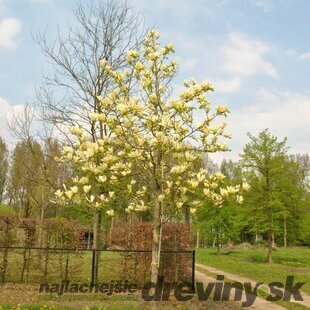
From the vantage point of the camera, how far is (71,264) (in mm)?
11227

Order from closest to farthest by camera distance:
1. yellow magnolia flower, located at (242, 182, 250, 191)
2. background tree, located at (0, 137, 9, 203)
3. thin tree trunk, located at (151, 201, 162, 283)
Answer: yellow magnolia flower, located at (242, 182, 250, 191), thin tree trunk, located at (151, 201, 162, 283), background tree, located at (0, 137, 9, 203)

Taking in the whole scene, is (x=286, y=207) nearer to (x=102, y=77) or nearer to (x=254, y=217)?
(x=254, y=217)

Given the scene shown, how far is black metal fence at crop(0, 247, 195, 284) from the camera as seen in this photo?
11.1 metres

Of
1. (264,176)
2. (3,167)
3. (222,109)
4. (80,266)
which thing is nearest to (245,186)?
(222,109)

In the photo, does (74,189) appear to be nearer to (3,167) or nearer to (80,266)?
(80,266)

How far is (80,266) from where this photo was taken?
11.2m

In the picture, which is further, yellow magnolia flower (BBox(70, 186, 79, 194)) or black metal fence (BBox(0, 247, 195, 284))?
black metal fence (BBox(0, 247, 195, 284))

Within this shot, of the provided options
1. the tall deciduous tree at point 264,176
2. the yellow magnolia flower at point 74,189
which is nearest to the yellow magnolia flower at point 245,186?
the yellow magnolia flower at point 74,189

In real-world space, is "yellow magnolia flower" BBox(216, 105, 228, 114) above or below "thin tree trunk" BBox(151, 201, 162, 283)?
above

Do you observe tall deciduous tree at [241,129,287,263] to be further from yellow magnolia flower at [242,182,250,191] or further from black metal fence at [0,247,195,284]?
yellow magnolia flower at [242,182,250,191]

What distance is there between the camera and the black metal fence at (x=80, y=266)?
438 inches

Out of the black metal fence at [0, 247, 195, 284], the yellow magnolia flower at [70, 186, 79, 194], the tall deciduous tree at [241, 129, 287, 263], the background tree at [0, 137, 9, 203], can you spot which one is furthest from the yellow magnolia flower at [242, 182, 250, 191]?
the background tree at [0, 137, 9, 203]

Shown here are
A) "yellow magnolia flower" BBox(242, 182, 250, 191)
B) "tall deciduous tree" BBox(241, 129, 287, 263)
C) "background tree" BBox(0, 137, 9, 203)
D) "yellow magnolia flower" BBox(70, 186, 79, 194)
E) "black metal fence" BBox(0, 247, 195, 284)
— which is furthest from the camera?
"background tree" BBox(0, 137, 9, 203)

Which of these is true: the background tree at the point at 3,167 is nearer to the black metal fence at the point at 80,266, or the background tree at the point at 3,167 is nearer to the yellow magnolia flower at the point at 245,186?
the black metal fence at the point at 80,266
